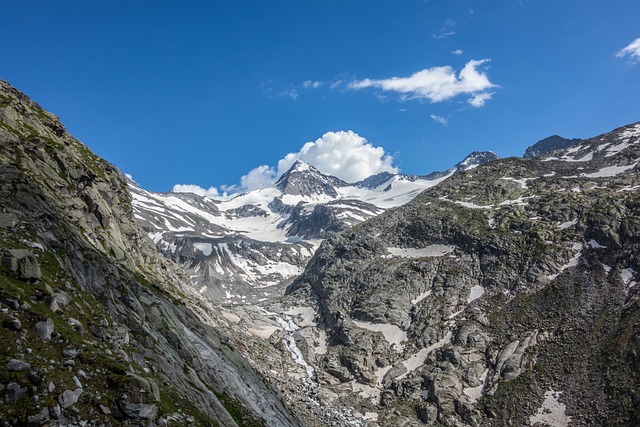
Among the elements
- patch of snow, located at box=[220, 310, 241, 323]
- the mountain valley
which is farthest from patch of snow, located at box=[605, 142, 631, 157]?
patch of snow, located at box=[220, 310, 241, 323]

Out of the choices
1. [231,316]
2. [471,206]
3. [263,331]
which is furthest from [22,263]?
[471,206]

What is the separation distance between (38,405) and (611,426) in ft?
245

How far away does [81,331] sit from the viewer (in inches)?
881

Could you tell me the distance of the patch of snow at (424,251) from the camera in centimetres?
12234

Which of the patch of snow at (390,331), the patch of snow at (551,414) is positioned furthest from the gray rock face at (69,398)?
the patch of snow at (390,331)

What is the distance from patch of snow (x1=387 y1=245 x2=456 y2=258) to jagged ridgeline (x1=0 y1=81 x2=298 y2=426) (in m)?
82.9

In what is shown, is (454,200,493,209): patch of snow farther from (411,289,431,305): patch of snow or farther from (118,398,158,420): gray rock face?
(118,398,158,420): gray rock face

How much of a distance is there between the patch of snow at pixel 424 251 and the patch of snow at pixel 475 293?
1603cm

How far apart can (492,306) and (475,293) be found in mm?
7059

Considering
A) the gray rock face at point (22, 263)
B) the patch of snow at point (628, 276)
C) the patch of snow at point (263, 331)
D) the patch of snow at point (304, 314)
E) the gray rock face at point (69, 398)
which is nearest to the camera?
the gray rock face at point (69, 398)

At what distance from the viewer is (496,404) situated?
76.1 metres

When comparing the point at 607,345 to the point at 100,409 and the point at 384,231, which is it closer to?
the point at 384,231

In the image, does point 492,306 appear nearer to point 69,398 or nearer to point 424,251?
point 424,251

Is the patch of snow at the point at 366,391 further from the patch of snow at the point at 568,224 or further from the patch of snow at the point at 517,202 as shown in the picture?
the patch of snow at the point at 517,202
